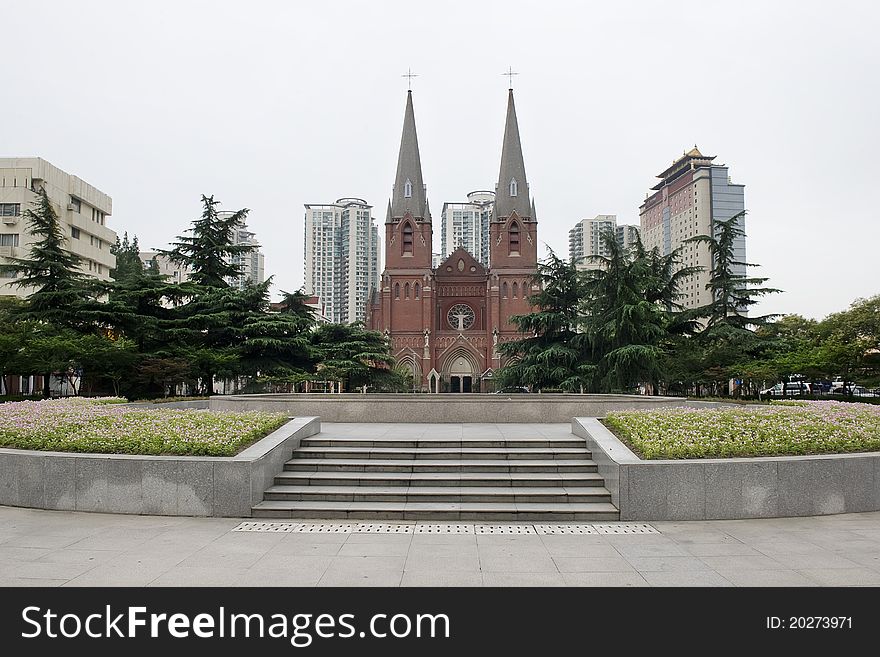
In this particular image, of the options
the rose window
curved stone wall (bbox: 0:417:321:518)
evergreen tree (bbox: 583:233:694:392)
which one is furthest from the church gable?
curved stone wall (bbox: 0:417:321:518)

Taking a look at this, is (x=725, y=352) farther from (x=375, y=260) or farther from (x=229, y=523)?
(x=375, y=260)

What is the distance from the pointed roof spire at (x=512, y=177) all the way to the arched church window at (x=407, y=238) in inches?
325

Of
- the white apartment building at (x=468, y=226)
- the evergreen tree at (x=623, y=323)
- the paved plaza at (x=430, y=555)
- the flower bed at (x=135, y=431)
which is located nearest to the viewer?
the paved plaza at (x=430, y=555)

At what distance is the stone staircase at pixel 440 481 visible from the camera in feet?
26.1

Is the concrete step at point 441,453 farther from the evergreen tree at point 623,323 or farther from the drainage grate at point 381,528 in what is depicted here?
Result: the evergreen tree at point 623,323

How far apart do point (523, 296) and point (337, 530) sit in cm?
5295

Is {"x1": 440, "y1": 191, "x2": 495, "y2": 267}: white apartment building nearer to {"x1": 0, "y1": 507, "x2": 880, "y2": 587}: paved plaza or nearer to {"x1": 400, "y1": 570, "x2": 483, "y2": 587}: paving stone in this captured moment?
{"x1": 0, "y1": 507, "x2": 880, "y2": 587}: paved plaza

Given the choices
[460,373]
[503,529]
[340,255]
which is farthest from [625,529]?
[340,255]

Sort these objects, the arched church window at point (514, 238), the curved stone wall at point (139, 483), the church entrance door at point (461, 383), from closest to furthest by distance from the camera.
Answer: the curved stone wall at point (139, 483), the church entrance door at point (461, 383), the arched church window at point (514, 238)

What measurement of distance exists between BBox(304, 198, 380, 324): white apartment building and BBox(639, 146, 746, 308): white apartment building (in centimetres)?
5042

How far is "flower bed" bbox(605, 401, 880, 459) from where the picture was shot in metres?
8.43

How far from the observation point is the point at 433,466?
9.25m

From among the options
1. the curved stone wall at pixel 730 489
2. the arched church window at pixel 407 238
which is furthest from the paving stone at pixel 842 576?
the arched church window at pixel 407 238

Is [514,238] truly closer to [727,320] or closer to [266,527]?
[727,320]
